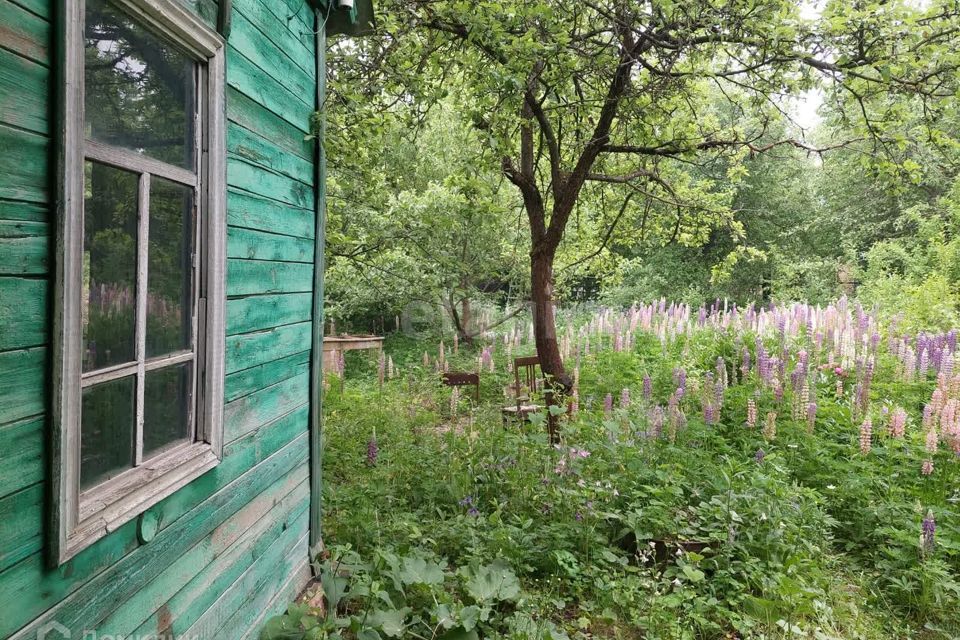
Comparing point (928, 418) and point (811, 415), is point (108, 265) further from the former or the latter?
point (928, 418)

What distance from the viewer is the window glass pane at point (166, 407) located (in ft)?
6.36

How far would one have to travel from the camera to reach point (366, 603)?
317cm

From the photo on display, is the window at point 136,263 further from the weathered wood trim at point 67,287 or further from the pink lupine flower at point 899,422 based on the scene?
the pink lupine flower at point 899,422

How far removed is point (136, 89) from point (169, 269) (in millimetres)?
567

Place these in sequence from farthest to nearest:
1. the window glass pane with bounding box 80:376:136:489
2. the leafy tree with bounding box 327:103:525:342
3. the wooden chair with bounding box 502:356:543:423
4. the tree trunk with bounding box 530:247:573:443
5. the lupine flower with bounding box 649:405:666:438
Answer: the leafy tree with bounding box 327:103:525:342 < the tree trunk with bounding box 530:247:573:443 < the wooden chair with bounding box 502:356:543:423 < the lupine flower with bounding box 649:405:666:438 < the window glass pane with bounding box 80:376:136:489

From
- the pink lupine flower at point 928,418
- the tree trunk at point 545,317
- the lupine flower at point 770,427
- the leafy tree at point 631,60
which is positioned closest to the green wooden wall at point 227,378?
the leafy tree at point 631,60

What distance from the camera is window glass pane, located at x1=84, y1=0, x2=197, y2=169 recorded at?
1.66m

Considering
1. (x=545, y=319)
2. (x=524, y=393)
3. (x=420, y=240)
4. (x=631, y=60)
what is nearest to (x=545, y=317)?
(x=545, y=319)

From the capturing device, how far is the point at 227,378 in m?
2.43

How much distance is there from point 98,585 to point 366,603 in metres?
1.78

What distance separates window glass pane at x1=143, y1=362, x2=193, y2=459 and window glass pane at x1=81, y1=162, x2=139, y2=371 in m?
0.17

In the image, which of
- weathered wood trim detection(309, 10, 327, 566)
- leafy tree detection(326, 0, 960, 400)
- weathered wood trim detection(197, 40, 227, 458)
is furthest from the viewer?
leafy tree detection(326, 0, 960, 400)

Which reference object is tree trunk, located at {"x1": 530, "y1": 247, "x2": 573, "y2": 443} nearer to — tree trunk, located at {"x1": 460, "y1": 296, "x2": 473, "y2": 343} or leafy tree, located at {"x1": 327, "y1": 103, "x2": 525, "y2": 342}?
leafy tree, located at {"x1": 327, "y1": 103, "x2": 525, "y2": 342}

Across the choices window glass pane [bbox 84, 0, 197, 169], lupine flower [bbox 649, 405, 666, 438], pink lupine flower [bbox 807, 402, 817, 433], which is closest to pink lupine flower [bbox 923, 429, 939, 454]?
pink lupine flower [bbox 807, 402, 817, 433]
